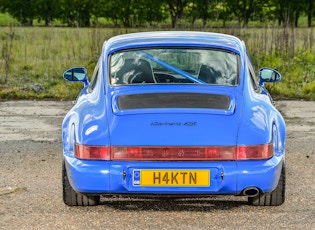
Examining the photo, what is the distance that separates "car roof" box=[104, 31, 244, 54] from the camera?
7.20 meters

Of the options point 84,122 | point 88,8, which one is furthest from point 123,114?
point 88,8

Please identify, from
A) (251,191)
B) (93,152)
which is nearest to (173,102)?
(93,152)

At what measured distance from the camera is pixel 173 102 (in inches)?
256

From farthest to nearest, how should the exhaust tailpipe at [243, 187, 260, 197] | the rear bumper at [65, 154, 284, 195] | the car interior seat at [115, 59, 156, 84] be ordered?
the car interior seat at [115, 59, 156, 84] < the exhaust tailpipe at [243, 187, 260, 197] < the rear bumper at [65, 154, 284, 195]

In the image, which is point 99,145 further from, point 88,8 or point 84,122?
point 88,8

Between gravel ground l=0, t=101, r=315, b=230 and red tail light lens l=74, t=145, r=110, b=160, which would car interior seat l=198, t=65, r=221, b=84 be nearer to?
gravel ground l=0, t=101, r=315, b=230

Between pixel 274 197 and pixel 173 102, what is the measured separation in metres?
1.16

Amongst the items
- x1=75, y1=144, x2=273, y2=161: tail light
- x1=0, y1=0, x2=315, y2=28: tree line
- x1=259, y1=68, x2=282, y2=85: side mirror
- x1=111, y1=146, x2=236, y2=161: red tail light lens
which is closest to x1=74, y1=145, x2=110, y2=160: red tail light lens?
x1=75, y1=144, x2=273, y2=161: tail light

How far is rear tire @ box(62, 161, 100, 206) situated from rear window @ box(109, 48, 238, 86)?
2.94ft

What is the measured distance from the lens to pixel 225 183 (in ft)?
20.1

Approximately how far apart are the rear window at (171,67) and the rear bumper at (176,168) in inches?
39.3

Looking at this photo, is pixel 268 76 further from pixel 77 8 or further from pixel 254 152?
pixel 77 8

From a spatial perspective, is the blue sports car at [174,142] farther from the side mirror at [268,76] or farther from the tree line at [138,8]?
the tree line at [138,8]

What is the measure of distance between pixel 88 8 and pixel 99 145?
198 feet
